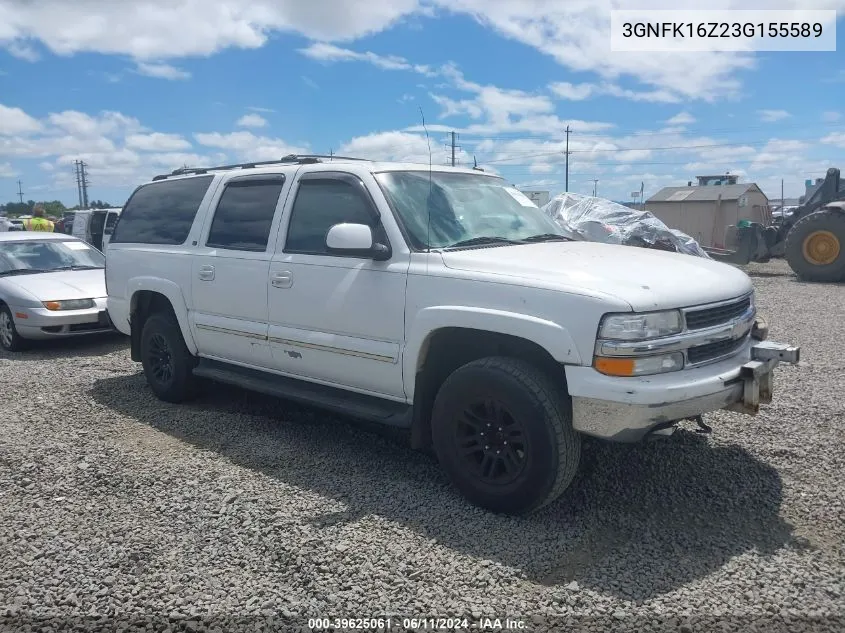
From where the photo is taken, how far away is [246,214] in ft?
17.7

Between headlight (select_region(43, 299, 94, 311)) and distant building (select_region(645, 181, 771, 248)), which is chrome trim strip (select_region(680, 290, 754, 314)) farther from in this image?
distant building (select_region(645, 181, 771, 248))

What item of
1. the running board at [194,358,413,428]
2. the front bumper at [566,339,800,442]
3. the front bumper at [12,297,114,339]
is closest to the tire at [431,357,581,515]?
the front bumper at [566,339,800,442]

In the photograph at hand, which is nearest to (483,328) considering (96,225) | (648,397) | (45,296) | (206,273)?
(648,397)

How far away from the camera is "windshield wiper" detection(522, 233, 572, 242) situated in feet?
15.7

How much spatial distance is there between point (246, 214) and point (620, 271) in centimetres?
290

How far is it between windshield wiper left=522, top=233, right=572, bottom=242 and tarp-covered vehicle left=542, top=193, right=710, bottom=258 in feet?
31.9

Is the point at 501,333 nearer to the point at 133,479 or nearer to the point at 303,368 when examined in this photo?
the point at 303,368

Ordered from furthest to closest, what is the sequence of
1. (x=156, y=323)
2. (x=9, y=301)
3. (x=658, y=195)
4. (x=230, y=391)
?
(x=658, y=195), (x=9, y=301), (x=230, y=391), (x=156, y=323)

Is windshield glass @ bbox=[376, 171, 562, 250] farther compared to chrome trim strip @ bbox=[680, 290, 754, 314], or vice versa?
windshield glass @ bbox=[376, 171, 562, 250]

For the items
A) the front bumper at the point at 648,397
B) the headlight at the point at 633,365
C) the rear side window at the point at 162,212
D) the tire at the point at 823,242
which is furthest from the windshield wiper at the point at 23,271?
the tire at the point at 823,242

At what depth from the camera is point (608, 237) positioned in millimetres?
14852

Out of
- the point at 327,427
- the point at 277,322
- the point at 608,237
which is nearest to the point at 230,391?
the point at 327,427

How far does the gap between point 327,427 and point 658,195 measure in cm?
2961

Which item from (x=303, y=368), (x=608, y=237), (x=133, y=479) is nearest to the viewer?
(x=133, y=479)
